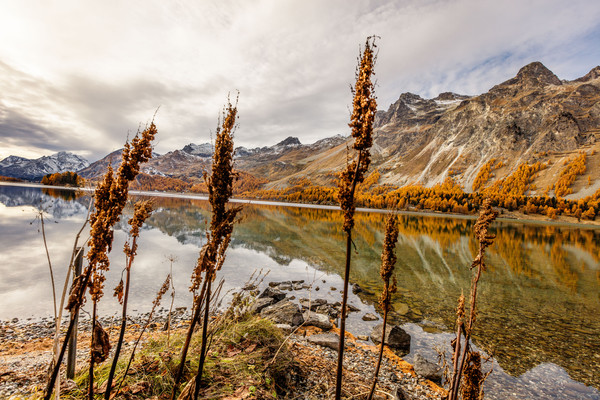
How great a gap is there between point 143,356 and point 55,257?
76.3 feet

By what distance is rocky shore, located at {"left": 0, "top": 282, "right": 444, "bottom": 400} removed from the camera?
692cm

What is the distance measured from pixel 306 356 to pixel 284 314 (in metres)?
3.76

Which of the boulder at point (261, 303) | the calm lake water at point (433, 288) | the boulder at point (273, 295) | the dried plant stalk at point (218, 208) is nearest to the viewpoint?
the dried plant stalk at point (218, 208)

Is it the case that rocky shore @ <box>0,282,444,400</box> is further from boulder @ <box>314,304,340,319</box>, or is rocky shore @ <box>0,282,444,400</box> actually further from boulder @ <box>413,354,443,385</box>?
boulder @ <box>314,304,340,319</box>

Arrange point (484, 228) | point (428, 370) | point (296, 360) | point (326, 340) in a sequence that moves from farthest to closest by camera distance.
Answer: point (326, 340)
point (428, 370)
point (296, 360)
point (484, 228)

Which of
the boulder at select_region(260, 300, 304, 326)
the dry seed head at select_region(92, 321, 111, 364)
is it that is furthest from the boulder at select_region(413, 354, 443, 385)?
the dry seed head at select_region(92, 321, 111, 364)

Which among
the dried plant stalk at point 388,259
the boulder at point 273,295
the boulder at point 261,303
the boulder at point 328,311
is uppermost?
the dried plant stalk at point 388,259

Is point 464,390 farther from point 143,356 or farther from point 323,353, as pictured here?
point 323,353

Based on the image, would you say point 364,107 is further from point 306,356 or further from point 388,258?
point 306,356

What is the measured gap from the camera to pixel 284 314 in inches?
488

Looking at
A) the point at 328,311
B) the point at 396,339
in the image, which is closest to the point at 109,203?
the point at 396,339

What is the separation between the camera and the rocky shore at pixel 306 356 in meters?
6.92

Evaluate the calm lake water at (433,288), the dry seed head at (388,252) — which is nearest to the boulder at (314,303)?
the calm lake water at (433,288)

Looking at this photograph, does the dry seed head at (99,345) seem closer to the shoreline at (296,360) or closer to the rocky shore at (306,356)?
the rocky shore at (306,356)
